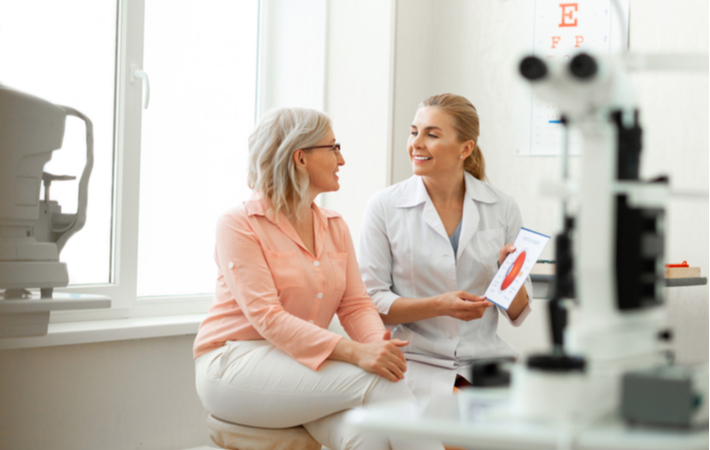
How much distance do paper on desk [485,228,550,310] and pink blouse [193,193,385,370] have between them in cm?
39

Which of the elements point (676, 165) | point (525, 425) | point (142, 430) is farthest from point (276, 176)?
point (676, 165)

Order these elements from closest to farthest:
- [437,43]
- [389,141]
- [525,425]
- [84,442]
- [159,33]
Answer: [525,425] < [84,442] < [159,33] < [389,141] < [437,43]

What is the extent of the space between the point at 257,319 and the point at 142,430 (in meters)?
0.95

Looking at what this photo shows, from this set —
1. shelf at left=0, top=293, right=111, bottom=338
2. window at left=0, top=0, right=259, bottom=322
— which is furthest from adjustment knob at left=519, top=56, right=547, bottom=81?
window at left=0, top=0, right=259, bottom=322

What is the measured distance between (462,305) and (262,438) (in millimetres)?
616

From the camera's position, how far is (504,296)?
1636mm

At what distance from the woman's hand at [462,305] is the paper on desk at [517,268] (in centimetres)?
17

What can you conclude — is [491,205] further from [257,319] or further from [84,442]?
[84,442]

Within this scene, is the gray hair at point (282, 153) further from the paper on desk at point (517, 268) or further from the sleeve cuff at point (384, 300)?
the paper on desk at point (517, 268)

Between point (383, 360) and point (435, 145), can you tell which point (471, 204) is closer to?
point (435, 145)

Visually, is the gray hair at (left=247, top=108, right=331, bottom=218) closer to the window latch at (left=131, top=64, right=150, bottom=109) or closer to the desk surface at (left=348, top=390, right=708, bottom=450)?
the window latch at (left=131, top=64, right=150, bottom=109)

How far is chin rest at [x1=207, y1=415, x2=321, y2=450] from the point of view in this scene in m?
1.67

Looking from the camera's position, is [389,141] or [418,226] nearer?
[418,226]

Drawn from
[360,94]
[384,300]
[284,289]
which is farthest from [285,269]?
[360,94]
